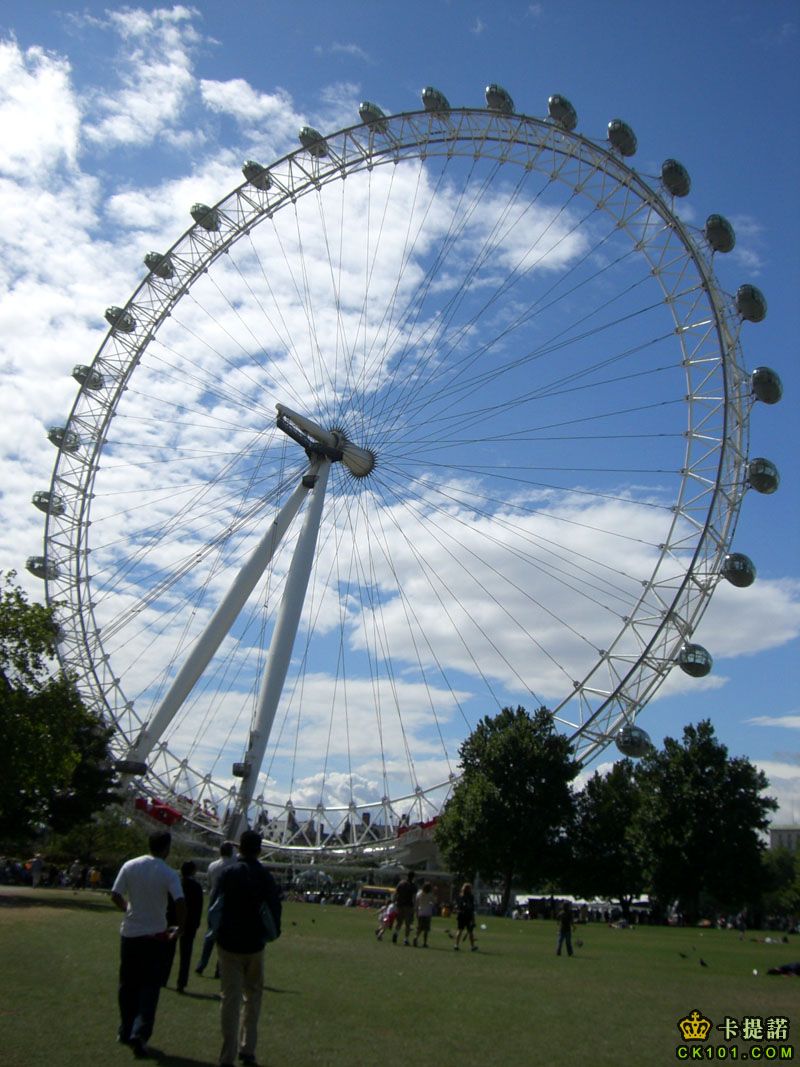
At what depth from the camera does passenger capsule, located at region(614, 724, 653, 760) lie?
4391 cm

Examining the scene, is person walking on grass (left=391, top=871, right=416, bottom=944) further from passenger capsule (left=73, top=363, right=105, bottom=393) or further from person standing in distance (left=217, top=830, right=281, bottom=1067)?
passenger capsule (left=73, top=363, right=105, bottom=393)

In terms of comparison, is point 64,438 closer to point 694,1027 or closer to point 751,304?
point 751,304

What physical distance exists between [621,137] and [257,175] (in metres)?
17.2

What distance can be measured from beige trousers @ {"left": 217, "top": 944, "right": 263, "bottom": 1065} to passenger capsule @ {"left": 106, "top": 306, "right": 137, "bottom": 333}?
50270 mm

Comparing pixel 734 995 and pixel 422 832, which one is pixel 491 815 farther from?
pixel 734 995

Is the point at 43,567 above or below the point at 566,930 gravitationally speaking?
above

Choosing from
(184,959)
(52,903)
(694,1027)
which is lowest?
(52,903)

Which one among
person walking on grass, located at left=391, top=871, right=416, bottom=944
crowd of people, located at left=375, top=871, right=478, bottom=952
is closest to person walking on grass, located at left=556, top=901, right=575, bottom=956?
crowd of people, located at left=375, top=871, right=478, bottom=952

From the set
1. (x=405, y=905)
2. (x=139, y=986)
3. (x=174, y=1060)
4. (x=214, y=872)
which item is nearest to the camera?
(x=174, y=1060)

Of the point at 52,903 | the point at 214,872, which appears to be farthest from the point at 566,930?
the point at 52,903

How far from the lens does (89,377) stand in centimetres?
5712

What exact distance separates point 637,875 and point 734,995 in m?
57.9

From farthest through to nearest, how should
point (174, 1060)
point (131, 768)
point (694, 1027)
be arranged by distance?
point (131, 768) → point (694, 1027) → point (174, 1060)

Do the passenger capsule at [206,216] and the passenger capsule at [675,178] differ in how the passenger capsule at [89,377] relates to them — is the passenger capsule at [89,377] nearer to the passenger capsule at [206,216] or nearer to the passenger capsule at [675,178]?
the passenger capsule at [206,216]
